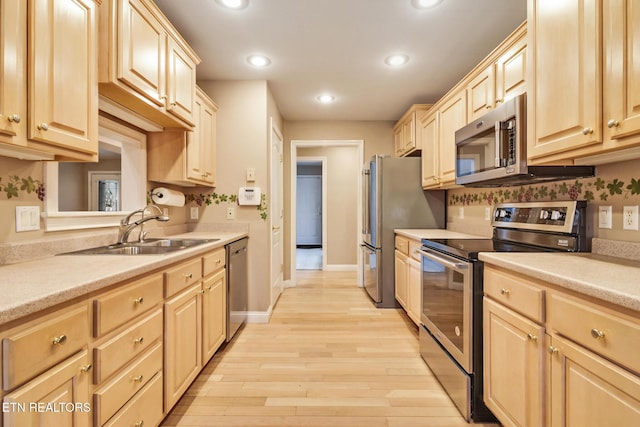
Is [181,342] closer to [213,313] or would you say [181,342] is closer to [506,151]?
[213,313]

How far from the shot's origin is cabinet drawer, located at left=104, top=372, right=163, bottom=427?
44.9 inches

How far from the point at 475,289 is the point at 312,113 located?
3.11 meters

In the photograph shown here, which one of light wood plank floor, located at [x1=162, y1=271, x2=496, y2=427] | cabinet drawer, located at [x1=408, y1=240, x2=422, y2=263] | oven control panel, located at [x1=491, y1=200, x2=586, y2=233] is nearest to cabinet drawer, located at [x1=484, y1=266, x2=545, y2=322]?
oven control panel, located at [x1=491, y1=200, x2=586, y2=233]

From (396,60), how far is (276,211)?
204cm

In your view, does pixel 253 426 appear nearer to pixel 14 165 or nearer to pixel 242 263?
pixel 242 263

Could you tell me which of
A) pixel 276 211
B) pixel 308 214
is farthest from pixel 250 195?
pixel 308 214

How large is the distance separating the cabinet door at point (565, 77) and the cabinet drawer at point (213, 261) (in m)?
1.92

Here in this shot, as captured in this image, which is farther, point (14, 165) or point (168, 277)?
point (168, 277)

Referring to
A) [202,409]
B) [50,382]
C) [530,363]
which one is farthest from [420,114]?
[50,382]

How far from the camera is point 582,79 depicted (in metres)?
1.23

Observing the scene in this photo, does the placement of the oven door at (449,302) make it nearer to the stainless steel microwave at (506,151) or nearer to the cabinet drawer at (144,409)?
the stainless steel microwave at (506,151)

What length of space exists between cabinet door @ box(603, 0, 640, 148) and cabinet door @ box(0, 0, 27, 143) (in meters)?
2.07

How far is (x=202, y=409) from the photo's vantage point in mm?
1688

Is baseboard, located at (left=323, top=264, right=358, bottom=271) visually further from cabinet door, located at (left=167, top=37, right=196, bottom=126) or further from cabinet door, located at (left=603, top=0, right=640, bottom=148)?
cabinet door, located at (left=603, top=0, right=640, bottom=148)
